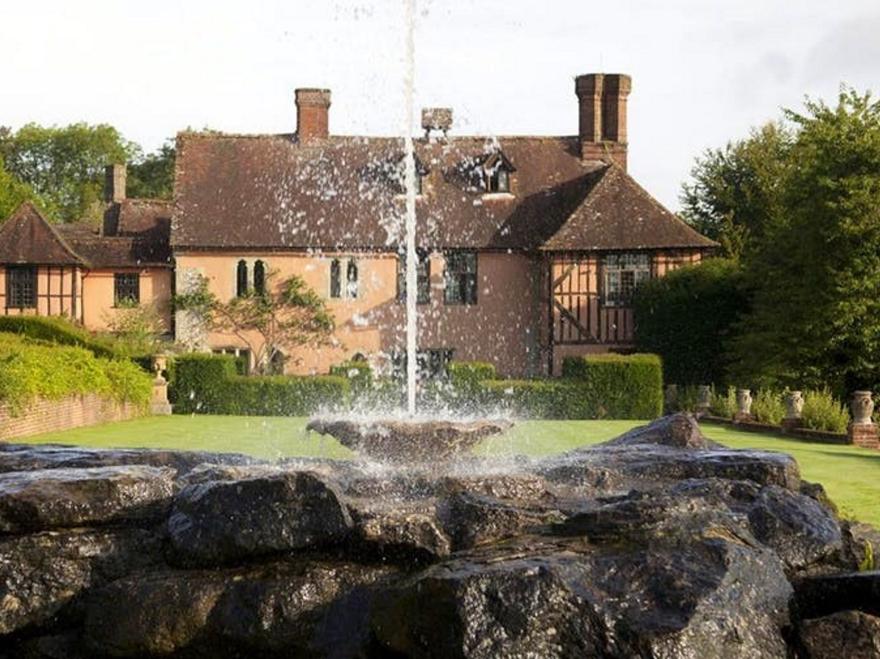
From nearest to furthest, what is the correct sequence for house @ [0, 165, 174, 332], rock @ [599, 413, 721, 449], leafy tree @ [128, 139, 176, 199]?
rock @ [599, 413, 721, 449], house @ [0, 165, 174, 332], leafy tree @ [128, 139, 176, 199]

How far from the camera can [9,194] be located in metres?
61.7

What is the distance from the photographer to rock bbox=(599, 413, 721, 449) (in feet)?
34.3

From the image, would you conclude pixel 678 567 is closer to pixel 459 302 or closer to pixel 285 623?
pixel 285 623

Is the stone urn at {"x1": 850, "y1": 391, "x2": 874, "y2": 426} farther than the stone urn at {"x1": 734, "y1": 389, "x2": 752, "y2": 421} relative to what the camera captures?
No

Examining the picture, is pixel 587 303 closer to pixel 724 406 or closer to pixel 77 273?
pixel 724 406

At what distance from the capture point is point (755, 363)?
3119 centimetres

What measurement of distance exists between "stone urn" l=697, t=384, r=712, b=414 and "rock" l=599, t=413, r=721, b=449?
19.2 m

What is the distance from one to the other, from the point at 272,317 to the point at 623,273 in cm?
1172

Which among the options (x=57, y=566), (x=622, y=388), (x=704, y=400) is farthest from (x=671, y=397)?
(x=57, y=566)

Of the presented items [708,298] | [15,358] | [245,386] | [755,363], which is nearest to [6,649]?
[15,358]

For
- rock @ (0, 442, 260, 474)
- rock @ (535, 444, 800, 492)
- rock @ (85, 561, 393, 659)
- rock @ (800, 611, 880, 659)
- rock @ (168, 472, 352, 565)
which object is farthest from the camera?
rock @ (0, 442, 260, 474)

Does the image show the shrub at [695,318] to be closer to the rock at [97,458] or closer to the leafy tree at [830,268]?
the leafy tree at [830,268]

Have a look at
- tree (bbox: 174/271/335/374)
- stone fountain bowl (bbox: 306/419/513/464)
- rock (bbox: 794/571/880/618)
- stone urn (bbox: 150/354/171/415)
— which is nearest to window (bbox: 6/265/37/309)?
tree (bbox: 174/271/335/374)

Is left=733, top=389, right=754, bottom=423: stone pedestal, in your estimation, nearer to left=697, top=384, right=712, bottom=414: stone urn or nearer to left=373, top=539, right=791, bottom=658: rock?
left=697, top=384, right=712, bottom=414: stone urn
